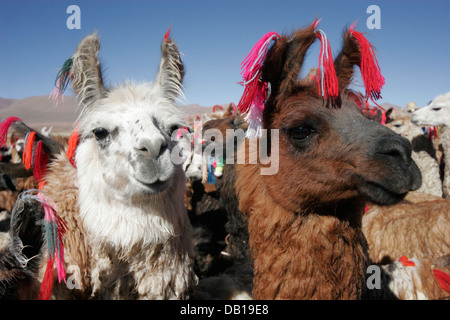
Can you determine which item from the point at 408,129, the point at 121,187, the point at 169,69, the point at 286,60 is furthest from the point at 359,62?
the point at 408,129

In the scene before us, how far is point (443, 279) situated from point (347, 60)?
1910 mm

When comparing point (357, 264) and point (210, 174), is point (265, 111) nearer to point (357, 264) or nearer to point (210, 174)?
point (357, 264)

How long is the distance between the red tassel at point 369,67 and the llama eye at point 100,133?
1.69m

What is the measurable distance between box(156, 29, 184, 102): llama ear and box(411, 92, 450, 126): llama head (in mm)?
6165

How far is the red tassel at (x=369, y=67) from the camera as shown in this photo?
1992 mm

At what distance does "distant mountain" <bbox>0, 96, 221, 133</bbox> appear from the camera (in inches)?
91.4

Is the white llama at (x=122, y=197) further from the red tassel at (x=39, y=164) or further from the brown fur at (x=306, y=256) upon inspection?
the brown fur at (x=306, y=256)

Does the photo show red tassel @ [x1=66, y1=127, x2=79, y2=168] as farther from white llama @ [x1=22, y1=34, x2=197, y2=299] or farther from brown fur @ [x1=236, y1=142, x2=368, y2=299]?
brown fur @ [x1=236, y1=142, x2=368, y2=299]

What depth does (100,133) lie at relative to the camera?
6.32ft

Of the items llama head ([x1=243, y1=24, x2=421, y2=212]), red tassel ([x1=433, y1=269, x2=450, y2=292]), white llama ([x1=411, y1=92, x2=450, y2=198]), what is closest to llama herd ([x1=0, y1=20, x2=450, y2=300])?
llama head ([x1=243, y1=24, x2=421, y2=212])

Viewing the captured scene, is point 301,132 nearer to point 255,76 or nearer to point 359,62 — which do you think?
point 255,76

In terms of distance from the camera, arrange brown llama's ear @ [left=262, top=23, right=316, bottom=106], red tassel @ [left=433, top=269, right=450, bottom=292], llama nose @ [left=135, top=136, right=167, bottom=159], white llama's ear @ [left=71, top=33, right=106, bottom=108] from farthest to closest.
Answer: red tassel @ [left=433, top=269, right=450, bottom=292] → white llama's ear @ [left=71, top=33, right=106, bottom=108] → brown llama's ear @ [left=262, top=23, right=316, bottom=106] → llama nose @ [left=135, top=136, right=167, bottom=159]

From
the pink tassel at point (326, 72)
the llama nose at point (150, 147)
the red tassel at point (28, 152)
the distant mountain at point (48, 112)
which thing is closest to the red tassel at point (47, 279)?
the llama nose at point (150, 147)
